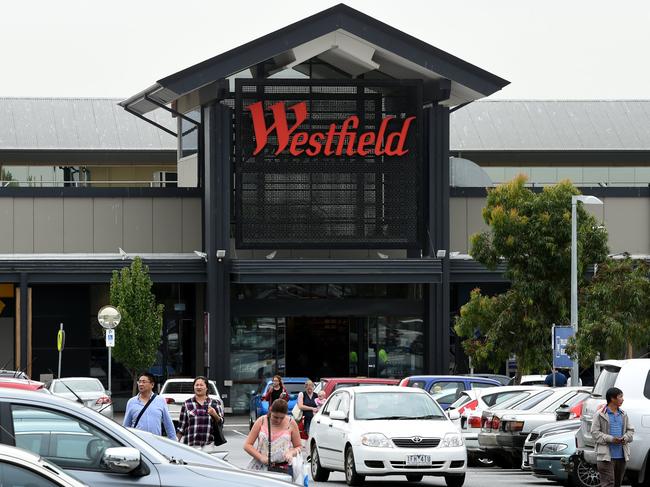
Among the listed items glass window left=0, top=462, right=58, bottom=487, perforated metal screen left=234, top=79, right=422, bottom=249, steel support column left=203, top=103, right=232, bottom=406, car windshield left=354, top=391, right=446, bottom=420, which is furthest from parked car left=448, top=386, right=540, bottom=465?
glass window left=0, top=462, right=58, bottom=487

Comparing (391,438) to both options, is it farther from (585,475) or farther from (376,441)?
(585,475)

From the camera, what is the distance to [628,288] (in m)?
34.8

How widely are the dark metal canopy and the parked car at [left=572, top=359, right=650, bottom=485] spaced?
26.4 meters

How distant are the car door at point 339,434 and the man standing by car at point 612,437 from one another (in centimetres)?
457

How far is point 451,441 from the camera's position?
827 inches

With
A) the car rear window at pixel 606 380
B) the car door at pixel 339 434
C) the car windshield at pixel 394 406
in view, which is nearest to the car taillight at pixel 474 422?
the car windshield at pixel 394 406

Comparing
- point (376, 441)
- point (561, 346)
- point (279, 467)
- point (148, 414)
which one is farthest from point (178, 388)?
point (279, 467)

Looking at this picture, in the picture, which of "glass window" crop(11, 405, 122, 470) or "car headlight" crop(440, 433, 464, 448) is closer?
"glass window" crop(11, 405, 122, 470)

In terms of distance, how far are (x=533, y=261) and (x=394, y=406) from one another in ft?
57.8

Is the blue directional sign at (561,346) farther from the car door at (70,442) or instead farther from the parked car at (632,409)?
the car door at (70,442)

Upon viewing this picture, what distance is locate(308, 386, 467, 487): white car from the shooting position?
2088 centimetres

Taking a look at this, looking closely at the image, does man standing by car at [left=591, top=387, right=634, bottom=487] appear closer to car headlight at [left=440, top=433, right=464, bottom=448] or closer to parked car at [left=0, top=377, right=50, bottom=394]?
car headlight at [left=440, top=433, right=464, bottom=448]

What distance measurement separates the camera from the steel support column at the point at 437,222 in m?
45.8

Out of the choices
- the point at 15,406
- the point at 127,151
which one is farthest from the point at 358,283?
the point at 15,406
